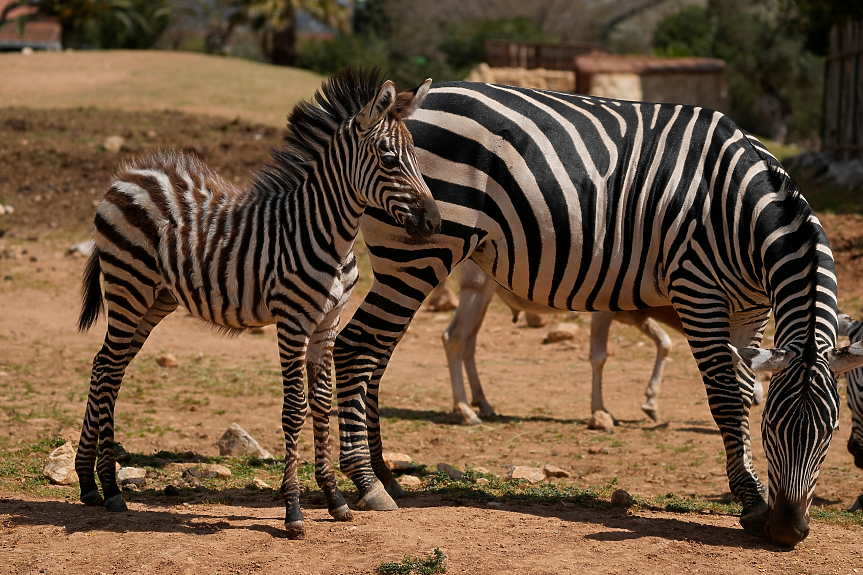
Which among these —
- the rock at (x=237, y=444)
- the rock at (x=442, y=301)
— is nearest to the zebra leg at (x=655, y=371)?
the rock at (x=237, y=444)

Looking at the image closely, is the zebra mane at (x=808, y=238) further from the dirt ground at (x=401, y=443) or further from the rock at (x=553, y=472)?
the rock at (x=553, y=472)

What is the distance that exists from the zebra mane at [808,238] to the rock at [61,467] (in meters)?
4.68

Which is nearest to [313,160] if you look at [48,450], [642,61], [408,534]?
[408,534]

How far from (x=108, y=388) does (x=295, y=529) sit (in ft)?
5.16

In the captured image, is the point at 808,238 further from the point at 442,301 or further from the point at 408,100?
the point at 442,301

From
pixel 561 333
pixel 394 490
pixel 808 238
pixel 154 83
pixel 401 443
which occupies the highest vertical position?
pixel 154 83

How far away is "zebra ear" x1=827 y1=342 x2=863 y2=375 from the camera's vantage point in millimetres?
4523

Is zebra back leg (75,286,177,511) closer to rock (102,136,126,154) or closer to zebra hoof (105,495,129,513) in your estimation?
zebra hoof (105,495,129,513)

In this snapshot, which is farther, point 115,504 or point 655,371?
point 655,371

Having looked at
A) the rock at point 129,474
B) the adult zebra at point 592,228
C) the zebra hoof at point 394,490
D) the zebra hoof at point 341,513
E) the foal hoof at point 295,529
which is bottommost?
the rock at point 129,474

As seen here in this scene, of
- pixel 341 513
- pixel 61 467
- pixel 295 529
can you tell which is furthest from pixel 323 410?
pixel 61 467

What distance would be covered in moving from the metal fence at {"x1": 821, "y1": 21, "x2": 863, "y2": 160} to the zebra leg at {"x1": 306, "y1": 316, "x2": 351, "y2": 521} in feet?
49.9

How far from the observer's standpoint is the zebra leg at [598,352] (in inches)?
339

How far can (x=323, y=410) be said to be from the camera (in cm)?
511
